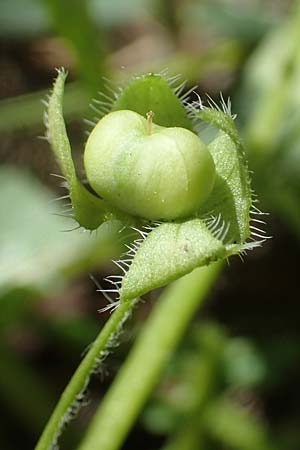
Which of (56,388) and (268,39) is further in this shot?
(268,39)

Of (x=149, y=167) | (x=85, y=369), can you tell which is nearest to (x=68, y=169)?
(x=149, y=167)

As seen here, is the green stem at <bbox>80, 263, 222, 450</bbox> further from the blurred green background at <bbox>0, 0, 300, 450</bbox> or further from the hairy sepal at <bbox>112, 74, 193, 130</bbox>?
the hairy sepal at <bbox>112, 74, 193, 130</bbox>

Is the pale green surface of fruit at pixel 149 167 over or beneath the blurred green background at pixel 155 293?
over

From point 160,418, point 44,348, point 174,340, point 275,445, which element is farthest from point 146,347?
point 44,348

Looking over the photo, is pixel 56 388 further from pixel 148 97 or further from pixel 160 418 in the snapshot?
pixel 148 97

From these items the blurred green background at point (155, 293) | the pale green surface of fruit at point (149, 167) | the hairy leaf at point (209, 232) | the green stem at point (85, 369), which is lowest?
the blurred green background at point (155, 293)

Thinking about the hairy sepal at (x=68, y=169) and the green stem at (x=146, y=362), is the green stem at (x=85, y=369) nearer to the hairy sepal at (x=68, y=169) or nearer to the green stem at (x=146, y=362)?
the hairy sepal at (x=68, y=169)

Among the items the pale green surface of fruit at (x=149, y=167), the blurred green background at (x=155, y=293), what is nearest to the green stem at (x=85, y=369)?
the pale green surface of fruit at (x=149, y=167)
